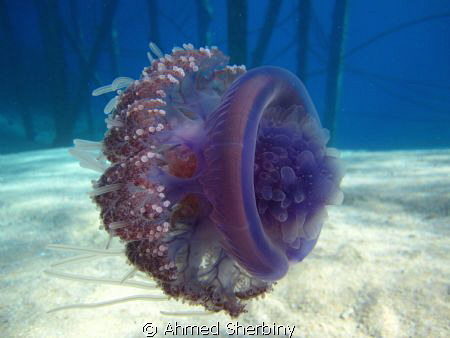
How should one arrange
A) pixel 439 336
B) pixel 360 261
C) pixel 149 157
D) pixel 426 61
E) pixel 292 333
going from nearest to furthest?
pixel 149 157 → pixel 439 336 → pixel 292 333 → pixel 360 261 → pixel 426 61

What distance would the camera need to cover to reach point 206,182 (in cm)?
141

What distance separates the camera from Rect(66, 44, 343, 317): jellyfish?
1.39 meters

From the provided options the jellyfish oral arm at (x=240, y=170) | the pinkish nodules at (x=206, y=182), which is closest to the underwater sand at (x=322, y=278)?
the pinkish nodules at (x=206, y=182)

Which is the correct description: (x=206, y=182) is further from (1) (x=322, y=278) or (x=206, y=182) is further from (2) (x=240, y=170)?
(1) (x=322, y=278)

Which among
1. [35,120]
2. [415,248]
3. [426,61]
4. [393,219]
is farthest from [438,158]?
[426,61]

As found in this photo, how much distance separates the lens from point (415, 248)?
2600 mm

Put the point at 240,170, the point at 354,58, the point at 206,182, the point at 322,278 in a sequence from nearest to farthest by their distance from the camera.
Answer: the point at 240,170
the point at 206,182
the point at 322,278
the point at 354,58

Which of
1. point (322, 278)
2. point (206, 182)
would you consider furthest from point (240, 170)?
point (322, 278)

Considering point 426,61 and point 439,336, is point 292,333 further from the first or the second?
point 426,61

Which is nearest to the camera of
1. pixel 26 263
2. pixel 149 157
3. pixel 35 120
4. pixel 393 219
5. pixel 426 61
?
pixel 149 157

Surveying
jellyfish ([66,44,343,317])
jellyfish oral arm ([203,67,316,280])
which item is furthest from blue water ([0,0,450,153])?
jellyfish oral arm ([203,67,316,280])

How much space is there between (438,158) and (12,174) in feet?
22.8

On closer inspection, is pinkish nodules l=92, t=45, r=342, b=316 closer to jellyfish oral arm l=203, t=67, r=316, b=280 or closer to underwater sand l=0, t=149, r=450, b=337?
jellyfish oral arm l=203, t=67, r=316, b=280

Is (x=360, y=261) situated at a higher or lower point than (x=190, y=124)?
lower
